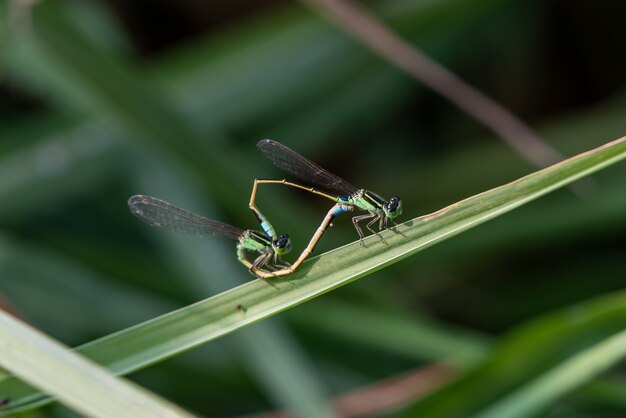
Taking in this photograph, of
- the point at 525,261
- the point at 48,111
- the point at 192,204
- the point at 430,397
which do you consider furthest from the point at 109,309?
the point at 525,261

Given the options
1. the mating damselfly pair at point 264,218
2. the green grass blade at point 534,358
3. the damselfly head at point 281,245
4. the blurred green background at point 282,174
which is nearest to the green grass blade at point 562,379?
the green grass blade at point 534,358

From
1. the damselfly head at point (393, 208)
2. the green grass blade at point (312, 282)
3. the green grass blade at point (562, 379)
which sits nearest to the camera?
the green grass blade at point (312, 282)

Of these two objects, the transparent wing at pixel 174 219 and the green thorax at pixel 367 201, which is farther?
the green thorax at pixel 367 201

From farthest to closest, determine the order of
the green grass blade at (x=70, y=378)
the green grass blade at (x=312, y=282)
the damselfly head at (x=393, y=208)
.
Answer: the damselfly head at (x=393, y=208)
the green grass blade at (x=312, y=282)
the green grass blade at (x=70, y=378)

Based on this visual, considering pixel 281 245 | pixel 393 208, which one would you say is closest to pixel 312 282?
pixel 281 245

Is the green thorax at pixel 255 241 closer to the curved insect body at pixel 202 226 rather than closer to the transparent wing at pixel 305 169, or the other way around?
the curved insect body at pixel 202 226

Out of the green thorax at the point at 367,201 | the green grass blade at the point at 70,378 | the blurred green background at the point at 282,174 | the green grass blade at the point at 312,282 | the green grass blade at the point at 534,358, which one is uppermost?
the blurred green background at the point at 282,174

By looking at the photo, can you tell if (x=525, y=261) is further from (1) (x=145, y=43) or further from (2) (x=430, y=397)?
(1) (x=145, y=43)

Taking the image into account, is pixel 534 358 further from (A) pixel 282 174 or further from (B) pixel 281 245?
(A) pixel 282 174
